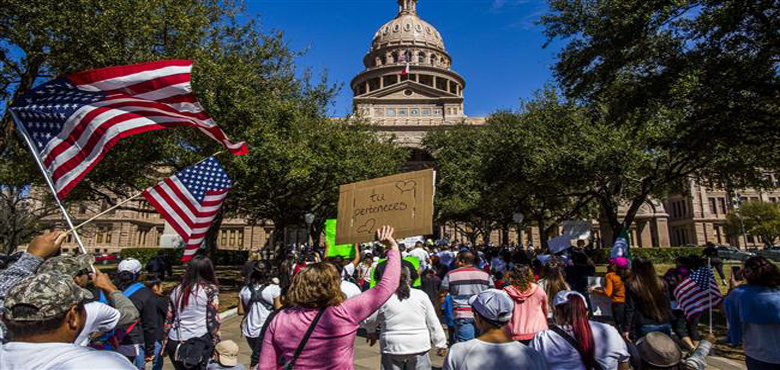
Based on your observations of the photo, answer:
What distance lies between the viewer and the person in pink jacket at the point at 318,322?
314cm

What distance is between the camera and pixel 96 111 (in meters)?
5.86

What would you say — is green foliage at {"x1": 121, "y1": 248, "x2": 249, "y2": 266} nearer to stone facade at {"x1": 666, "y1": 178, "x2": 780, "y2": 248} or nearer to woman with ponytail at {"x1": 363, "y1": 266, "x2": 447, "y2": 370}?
woman with ponytail at {"x1": 363, "y1": 266, "x2": 447, "y2": 370}

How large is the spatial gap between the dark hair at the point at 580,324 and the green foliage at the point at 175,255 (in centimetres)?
3926

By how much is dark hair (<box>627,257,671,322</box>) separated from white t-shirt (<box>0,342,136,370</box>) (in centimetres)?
567

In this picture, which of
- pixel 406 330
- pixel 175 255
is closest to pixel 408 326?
pixel 406 330

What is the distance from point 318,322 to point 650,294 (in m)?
4.48

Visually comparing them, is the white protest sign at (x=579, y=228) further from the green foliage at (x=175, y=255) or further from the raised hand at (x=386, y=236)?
the green foliage at (x=175, y=255)

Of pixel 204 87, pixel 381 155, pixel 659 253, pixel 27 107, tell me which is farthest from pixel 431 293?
pixel 659 253

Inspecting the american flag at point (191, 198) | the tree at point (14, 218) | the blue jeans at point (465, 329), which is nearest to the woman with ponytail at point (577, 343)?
the blue jeans at point (465, 329)

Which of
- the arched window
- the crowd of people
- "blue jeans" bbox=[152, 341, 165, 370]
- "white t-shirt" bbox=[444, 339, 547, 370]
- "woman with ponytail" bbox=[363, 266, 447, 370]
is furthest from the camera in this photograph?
the arched window

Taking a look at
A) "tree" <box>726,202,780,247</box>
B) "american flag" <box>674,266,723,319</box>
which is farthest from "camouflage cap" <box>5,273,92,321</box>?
"tree" <box>726,202,780,247</box>

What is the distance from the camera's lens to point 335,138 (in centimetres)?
2375

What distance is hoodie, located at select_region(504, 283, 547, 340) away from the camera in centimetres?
525

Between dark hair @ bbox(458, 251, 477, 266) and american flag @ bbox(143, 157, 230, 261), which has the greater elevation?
american flag @ bbox(143, 157, 230, 261)
